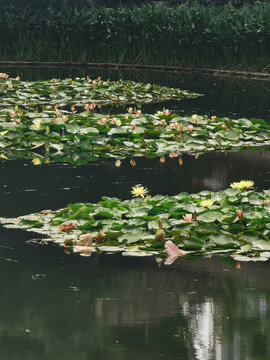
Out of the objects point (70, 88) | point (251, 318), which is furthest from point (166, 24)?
point (251, 318)

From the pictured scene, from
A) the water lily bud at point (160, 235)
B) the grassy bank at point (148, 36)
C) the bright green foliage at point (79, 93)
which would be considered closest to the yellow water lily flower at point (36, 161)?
the water lily bud at point (160, 235)

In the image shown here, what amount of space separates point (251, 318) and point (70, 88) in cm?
1338

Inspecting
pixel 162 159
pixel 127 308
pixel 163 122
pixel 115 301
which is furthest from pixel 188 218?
pixel 163 122

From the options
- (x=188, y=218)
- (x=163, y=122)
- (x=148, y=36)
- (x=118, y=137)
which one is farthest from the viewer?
(x=148, y=36)

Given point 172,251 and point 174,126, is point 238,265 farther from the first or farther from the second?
point 174,126

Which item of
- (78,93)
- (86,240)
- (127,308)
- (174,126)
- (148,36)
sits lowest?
(127,308)

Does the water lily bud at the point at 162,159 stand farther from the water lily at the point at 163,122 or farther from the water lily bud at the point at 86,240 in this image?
the water lily bud at the point at 86,240

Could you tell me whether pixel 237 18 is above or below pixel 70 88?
above

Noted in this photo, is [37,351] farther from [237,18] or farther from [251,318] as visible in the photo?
[237,18]

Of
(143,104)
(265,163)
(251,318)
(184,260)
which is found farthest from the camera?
(143,104)

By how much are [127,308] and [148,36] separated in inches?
800

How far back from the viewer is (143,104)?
57.0 ft

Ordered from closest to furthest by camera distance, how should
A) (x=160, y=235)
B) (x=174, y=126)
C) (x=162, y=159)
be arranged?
1. (x=160, y=235)
2. (x=162, y=159)
3. (x=174, y=126)

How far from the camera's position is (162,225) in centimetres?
736
